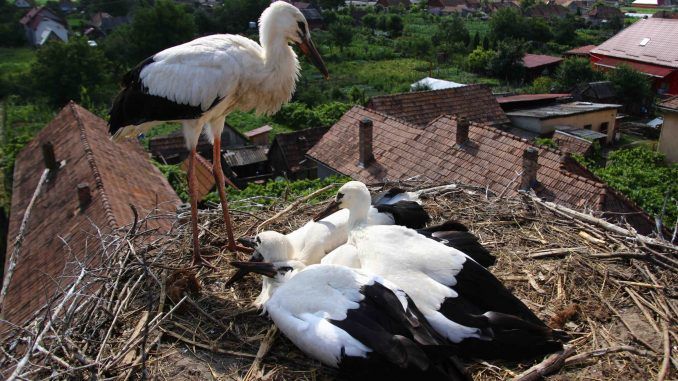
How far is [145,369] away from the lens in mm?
3295

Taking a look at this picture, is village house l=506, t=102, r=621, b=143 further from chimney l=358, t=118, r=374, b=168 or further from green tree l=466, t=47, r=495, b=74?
green tree l=466, t=47, r=495, b=74

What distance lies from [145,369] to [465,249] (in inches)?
86.1

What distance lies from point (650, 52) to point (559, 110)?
13.8 meters

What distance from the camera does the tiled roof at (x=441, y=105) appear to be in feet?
55.7

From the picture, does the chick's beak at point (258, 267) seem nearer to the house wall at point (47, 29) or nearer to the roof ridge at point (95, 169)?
the roof ridge at point (95, 169)

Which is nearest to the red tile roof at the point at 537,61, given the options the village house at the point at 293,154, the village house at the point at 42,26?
the village house at the point at 293,154

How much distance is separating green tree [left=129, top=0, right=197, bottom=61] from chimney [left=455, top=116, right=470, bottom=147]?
32182 mm

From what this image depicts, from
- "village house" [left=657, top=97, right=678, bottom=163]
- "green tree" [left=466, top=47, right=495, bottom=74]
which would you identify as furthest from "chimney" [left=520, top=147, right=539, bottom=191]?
"green tree" [left=466, top=47, right=495, bottom=74]

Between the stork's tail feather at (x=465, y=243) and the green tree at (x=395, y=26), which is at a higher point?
the stork's tail feather at (x=465, y=243)

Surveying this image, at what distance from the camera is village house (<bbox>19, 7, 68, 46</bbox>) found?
47281 mm

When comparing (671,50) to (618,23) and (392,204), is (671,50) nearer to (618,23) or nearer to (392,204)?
(618,23)

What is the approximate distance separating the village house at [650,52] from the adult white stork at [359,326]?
31.8 m

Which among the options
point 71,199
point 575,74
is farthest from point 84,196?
point 575,74

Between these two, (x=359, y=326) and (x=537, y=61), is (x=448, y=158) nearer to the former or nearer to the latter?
(x=359, y=326)
